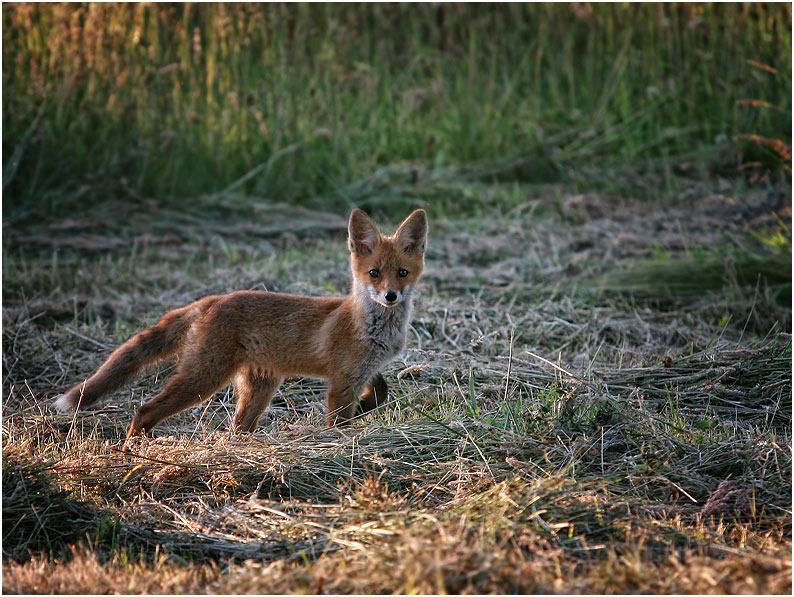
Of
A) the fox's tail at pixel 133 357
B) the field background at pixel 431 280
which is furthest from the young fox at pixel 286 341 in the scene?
the field background at pixel 431 280

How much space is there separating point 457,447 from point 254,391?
1.55m

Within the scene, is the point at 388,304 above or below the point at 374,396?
above

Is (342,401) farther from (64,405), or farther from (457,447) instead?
(64,405)

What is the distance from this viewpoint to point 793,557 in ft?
9.30

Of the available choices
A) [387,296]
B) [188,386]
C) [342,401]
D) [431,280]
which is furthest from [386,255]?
[431,280]

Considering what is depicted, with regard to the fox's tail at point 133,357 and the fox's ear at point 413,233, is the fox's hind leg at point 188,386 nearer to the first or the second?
the fox's tail at point 133,357

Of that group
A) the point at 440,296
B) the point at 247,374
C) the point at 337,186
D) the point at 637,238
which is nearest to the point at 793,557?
the point at 247,374

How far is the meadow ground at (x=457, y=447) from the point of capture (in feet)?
9.41

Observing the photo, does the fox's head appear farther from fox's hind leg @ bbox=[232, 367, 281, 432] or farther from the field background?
fox's hind leg @ bbox=[232, 367, 281, 432]

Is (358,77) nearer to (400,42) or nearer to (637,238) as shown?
(400,42)

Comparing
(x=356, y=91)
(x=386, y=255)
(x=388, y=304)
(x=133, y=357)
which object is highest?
(x=356, y=91)

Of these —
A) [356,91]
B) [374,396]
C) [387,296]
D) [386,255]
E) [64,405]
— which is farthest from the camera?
[356,91]

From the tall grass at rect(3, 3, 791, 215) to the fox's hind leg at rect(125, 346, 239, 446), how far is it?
4.73m

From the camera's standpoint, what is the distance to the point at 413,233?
202 inches
